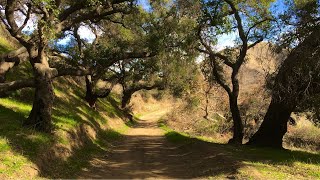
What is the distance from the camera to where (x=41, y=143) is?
43.6 feet

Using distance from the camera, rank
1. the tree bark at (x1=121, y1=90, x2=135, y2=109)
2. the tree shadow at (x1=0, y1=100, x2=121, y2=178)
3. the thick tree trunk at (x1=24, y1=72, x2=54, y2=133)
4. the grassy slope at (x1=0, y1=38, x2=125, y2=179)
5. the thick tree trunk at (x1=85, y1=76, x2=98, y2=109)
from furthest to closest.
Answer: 1. the tree bark at (x1=121, y1=90, x2=135, y2=109)
2. the thick tree trunk at (x1=85, y1=76, x2=98, y2=109)
3. the thick tree trunk at (x1=24, y1=72, x2=54, y2=133)
4. the tree shadow at (x1=0, y1=100, x2=121, y2=178)
5. the grassy slope at (x1=0, y1=38, x2=125, y2=179)

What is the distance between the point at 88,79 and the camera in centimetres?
3073

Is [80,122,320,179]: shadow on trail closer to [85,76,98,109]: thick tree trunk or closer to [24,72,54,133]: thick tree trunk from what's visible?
[24,72,54,133]: thick tree trunk

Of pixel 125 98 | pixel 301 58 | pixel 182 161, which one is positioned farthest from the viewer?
pixel 125 98

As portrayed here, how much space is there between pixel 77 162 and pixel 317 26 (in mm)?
11576

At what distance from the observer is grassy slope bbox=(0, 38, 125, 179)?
11086mm

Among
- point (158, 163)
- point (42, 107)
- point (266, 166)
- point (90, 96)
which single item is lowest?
point (158, 163)

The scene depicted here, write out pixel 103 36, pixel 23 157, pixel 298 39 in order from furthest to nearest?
pixel 103 36, pixel 298 39, pixel 23 157

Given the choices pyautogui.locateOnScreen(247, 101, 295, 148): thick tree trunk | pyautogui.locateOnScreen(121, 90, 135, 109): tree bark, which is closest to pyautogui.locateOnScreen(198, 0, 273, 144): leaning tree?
pyautogui.locateOnScreen(247, 101, 295, 148): thick tree trunk

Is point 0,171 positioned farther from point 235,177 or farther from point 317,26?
point 317,26

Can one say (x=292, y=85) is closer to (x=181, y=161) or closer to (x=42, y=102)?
(x=181, y=161)

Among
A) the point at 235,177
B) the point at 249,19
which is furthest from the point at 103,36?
the point at 235,177

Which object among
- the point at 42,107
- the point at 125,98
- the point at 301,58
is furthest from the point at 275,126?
the point at 125,98

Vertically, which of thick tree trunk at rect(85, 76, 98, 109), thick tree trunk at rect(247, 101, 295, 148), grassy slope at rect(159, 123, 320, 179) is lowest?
grassy slope at rect(159, 123, 320, 179)
